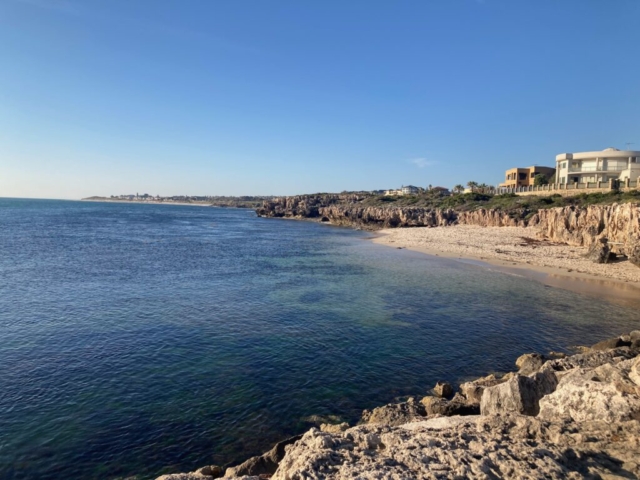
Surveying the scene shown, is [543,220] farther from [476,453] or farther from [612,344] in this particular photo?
[476,453]

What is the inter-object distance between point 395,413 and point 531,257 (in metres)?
39.0

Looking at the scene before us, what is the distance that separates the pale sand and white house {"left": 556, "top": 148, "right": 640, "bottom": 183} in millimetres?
29867

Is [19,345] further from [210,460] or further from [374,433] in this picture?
[374,433]

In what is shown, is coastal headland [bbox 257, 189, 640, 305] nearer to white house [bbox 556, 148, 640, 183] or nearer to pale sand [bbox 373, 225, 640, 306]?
pale sand [bbox 373, 225, 640, 306]

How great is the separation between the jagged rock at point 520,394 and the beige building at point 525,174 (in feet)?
352

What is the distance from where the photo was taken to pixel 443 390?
14938 mm

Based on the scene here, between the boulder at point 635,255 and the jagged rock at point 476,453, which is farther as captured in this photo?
the boulder at point 635,255

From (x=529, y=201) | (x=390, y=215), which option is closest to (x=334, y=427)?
(x=529, y=201)

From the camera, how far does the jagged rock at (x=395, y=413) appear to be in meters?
12.7

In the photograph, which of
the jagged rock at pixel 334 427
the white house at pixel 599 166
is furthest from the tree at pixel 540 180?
the jagged rock at pixel 334 427

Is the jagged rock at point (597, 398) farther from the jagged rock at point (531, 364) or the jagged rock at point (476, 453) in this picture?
the jagged rock at point (531, 364)

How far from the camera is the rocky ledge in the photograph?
7.16 m

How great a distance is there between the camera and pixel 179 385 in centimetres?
1576

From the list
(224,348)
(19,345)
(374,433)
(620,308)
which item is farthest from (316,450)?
(620,308)
